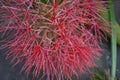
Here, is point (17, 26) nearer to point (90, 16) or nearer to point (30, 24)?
point (30, 24)

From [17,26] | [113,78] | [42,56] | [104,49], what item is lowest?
[113,78]

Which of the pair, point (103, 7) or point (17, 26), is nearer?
point (17, 26)

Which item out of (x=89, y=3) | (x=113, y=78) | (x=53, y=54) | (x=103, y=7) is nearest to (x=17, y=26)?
(x=53, y=54)

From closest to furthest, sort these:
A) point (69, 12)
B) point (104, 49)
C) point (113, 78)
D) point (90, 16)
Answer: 1. point (69, 12)
2. point (90, 16)
3. point (113, 78)
4. point (104, 49)

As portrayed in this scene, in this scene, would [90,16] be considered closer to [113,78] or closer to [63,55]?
[63,55]

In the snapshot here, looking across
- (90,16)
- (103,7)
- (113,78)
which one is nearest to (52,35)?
(90,16)

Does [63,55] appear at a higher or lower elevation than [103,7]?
lower

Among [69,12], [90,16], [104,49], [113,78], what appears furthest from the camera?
[104,49]
